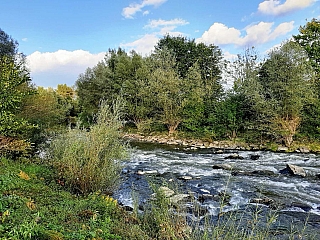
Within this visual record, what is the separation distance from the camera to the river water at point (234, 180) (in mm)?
7422

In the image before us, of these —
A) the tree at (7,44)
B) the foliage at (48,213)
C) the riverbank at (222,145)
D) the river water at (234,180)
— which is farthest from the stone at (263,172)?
the tree at (7,44)

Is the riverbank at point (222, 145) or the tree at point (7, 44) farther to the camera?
the riverbank at point (222, 145)

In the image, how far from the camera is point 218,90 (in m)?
23.6

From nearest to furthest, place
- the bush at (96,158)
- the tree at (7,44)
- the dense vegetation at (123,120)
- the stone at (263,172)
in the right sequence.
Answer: the dense vegetation at (123,120) < the bush at (96,158) < the stone at (263,172) < the tree at (7,44)

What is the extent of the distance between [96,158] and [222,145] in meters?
14.2

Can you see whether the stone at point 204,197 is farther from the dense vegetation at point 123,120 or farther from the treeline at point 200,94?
the treeline at point 200,94

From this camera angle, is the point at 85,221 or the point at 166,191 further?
the point at 166,191

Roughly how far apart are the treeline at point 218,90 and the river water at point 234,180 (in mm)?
3627

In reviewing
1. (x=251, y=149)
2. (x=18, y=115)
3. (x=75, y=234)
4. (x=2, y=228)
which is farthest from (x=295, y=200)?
(x=251, y=149)

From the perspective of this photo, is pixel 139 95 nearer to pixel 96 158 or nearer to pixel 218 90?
pixel 218 90

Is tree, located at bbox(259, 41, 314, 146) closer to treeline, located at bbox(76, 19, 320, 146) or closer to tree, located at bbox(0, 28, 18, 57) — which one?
treeline, located at bbox(76, 19, 320, 146)

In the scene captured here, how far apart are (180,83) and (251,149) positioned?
8253 millimetres

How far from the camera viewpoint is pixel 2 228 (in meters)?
3.30

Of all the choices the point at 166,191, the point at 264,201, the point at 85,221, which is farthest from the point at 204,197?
the point at 85,221
